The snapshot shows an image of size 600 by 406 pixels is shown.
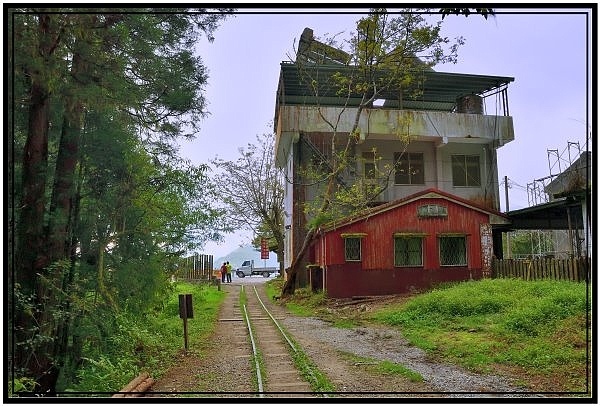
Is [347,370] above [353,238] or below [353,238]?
below

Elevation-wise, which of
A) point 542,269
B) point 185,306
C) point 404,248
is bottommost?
point 185,306

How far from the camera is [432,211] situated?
14094 millimetres

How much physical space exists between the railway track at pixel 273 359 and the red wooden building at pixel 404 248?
9.81ft

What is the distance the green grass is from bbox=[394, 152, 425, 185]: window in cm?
547

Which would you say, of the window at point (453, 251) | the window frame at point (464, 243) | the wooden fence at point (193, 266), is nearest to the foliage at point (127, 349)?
the wooden fence at point (193, 266)

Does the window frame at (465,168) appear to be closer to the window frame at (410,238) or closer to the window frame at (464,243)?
the window frame at (464,243)

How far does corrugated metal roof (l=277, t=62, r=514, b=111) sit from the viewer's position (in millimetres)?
15266

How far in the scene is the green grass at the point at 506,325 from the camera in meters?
6.27

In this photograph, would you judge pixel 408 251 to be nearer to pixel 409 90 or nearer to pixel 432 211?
pixel 432 211

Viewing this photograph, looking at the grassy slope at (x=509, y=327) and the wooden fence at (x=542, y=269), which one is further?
the wooden fence at (x=542, y=269)

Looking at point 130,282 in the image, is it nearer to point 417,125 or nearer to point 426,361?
point 426,361

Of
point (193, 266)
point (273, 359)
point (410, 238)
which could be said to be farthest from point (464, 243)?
point (273, 359)

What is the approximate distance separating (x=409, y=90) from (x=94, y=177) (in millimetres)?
11998

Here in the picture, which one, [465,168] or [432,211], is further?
[465,168]
